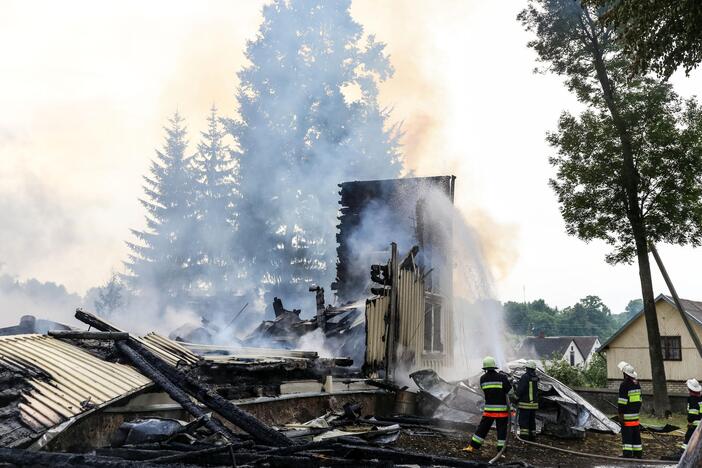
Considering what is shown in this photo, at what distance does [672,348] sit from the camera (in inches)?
1148

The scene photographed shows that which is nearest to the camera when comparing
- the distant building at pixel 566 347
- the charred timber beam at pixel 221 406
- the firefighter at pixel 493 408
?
the charred timber beam at pixel 221 406

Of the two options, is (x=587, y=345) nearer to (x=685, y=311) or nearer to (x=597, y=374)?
(x=597, y=374)

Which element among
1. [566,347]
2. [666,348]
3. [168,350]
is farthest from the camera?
[566,347]

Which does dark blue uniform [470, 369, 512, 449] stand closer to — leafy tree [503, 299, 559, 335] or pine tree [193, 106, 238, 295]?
pine tree [193, 106, 238, 295]

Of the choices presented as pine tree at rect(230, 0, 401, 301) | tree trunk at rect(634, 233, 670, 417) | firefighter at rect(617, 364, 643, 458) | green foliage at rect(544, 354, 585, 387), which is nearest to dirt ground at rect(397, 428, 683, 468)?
firefighter at rect(617, 364, 643, 458)

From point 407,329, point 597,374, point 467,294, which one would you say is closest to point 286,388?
point 407,329

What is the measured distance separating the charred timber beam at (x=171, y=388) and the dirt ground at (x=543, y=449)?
3.97 meters

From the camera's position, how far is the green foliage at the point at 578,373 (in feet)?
92.9

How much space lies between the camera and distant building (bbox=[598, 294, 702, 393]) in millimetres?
28516

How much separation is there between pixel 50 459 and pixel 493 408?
7.39 m

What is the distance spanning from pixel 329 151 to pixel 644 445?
27061 millimetres

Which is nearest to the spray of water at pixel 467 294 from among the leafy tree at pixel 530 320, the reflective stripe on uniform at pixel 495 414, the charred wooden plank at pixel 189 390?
Answer: the reflective stripe on uniform at pixel 495 414

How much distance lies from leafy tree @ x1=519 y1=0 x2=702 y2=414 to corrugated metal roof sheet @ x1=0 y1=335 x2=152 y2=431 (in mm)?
16382

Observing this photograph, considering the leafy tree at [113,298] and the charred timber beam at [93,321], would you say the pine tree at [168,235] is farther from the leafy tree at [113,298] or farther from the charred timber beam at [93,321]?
the charred timber beam at [93,321]
